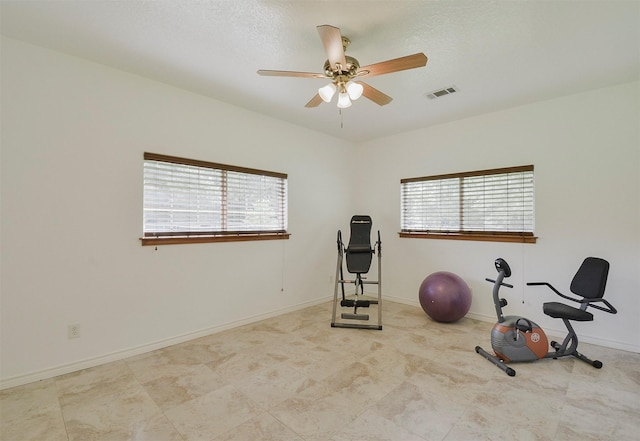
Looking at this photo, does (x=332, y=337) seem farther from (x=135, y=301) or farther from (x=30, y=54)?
(x=30, y=54)

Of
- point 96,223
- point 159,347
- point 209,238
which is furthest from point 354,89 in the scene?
point 159,347

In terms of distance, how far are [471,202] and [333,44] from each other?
3.16m

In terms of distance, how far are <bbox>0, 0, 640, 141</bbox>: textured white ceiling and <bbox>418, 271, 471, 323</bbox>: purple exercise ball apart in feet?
7.47

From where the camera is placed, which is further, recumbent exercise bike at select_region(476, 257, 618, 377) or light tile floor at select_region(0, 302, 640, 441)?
recumbent exercise bike at select_region(476, 257, 618, 377)

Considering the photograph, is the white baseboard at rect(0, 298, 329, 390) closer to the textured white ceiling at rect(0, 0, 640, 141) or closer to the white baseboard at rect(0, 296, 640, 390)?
the white baseboard at rect(0, 296, 640, 390)

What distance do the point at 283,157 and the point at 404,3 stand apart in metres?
2.62

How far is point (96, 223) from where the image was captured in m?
2.75

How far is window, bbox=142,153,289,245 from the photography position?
10.2 ft

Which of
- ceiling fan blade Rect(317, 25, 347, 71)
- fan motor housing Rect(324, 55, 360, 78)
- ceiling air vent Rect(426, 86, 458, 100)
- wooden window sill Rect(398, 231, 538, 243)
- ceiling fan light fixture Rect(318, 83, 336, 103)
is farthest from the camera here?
wooden window sill Rect(398, 231, 538, 243)

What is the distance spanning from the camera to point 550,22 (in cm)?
214

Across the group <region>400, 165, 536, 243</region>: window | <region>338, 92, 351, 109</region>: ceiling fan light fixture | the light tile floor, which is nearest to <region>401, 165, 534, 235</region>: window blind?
<region>400, 165, 536, 243</region>: window

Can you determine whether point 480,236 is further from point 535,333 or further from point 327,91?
point 327,91

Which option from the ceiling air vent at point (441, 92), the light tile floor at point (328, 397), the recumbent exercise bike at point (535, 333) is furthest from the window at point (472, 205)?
the light tile floor at point (328, 397)

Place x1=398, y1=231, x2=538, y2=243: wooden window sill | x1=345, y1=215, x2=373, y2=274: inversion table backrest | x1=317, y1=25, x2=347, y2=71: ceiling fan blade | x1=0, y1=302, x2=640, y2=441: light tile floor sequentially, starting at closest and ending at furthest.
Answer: x1=317, y1=25, x2=347, y2=71: ceiling fan blade
x1=0, y1=302, x2=640, y2=441: light tile floor
x1=398, y1=231, x2=538, y2=243: wooden window sill
x1=345, y1=215, x2=373, y2=274: inversion table backrest
